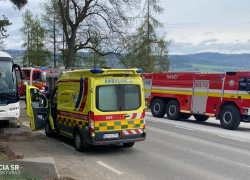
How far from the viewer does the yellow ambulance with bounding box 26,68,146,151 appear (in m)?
9.09

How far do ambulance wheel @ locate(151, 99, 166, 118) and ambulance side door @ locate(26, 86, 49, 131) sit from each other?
9.40 meters

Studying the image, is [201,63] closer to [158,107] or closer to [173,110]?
[158,107]

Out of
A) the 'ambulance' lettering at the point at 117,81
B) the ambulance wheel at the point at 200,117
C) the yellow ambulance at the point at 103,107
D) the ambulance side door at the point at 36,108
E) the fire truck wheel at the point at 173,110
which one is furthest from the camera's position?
the ambulance wheel at the point at 200,117

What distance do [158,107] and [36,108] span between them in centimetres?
1007

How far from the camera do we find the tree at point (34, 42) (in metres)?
43.0

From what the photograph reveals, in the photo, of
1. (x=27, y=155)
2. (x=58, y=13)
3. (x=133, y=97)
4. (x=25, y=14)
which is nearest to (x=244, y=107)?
(x=133, y=97)

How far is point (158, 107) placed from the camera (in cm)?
1981

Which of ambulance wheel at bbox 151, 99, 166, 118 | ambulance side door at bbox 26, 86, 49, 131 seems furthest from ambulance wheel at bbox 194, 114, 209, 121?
ambulance side door at bbox 26, 86, 49, 131

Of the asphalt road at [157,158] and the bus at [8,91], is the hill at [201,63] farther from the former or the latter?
the asphalt road at [157,158]

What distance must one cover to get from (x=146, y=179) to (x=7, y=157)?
11.1 feet

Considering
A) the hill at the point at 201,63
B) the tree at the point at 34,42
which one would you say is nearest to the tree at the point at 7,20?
the hill at the point at 201,63

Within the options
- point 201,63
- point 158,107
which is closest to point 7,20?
point 158,107

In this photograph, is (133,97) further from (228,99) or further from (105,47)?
(105,47)

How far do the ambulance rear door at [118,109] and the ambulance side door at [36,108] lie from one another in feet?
8.85
